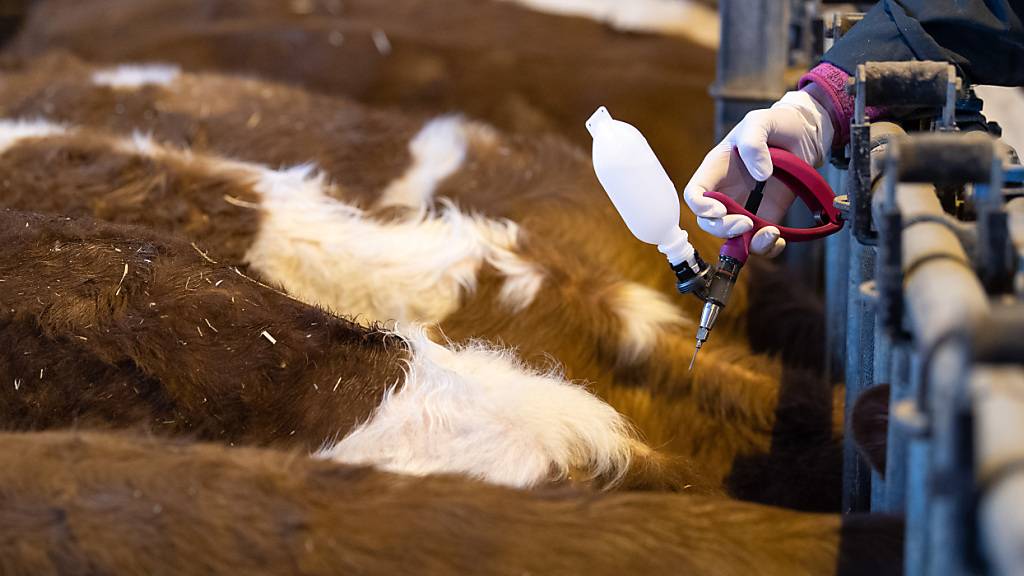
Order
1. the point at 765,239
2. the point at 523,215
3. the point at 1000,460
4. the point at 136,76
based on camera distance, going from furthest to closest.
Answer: the point at 136,76, the point at 523,215, the point at 765,239, the point at 1000,460

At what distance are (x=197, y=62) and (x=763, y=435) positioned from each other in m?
1.64

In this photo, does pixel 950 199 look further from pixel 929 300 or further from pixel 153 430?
pixel 153 430

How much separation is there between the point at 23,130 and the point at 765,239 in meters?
1.32

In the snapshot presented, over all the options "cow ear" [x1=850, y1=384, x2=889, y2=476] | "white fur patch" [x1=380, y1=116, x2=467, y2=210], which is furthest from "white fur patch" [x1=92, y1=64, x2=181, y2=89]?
"cow ear" [x1=850, y1=384, x2=889, y2=476]

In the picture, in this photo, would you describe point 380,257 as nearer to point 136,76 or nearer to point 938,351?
point 938,351

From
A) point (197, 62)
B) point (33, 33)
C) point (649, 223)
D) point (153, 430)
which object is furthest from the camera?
point (33, 33)

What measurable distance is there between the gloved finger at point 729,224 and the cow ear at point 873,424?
18 cm

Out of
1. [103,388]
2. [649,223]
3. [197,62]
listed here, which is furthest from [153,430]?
[197,62]

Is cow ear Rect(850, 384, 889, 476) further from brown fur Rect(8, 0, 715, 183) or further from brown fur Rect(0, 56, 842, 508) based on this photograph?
brown fur Rect(8, 0, 715, 183)

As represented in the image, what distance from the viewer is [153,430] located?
3.30 ft

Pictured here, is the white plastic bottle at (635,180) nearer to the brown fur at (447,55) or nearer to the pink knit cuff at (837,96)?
the pink knit cuff at (837,96)

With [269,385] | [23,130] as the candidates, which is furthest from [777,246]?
[23,130]

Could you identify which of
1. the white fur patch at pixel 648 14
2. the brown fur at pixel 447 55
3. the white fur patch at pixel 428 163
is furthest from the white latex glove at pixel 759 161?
the white fur patch at pixel 648 14

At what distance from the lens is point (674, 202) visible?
2.95 feet
